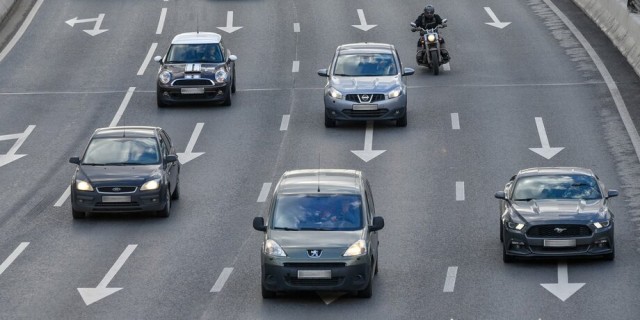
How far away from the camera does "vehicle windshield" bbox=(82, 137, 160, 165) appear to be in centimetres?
2888

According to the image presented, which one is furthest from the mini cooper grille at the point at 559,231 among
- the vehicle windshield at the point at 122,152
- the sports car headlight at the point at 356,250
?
the vehicle windshield at the point at 122,152

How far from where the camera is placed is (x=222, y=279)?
77.8 feet

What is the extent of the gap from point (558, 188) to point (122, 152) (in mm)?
8600

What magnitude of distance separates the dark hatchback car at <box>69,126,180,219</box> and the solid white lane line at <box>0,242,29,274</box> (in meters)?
1.88

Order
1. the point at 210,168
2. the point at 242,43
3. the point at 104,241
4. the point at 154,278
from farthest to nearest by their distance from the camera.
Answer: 1. the point at 242,43
2. the point at 210,168
3. the point at 104,241
4. the point at 154,278

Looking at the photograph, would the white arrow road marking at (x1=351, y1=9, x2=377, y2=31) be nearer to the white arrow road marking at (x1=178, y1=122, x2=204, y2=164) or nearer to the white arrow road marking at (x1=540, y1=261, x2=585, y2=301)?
the white arrow road marking at (x1=178, y1=122, x2=204, y2=164)

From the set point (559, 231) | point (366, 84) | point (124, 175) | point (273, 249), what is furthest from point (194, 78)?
point (273, 249)

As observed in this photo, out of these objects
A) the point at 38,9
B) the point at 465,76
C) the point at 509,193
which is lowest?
the point at 38,9

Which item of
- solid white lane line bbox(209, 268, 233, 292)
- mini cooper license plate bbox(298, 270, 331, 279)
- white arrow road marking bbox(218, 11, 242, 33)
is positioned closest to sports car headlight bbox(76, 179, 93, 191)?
solid white lane line bbox(209, 268, 233, 292)

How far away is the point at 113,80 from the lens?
138ft

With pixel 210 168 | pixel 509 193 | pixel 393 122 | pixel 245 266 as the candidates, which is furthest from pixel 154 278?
pixel 393 122

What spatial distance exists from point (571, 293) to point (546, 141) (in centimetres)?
1244

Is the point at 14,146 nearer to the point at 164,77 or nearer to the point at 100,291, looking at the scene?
the point at 164,77

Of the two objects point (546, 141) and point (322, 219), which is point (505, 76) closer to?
point (546, 141)
